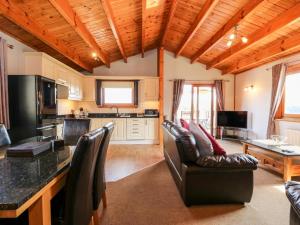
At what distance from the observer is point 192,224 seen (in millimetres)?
2092

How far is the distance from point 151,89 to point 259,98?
328cm

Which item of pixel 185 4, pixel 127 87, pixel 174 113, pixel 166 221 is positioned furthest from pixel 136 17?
pixel 166 221

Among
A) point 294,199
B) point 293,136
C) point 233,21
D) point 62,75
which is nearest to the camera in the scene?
point 294,199

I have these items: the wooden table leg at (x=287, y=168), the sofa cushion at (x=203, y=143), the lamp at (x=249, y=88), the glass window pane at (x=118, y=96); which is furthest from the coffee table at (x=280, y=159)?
the glass window pane at (x=118, y=96)

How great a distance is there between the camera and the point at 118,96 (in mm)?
6848

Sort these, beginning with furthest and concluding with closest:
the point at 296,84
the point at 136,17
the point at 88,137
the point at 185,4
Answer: the point at 296,84
the point at 136,17
the point at 185,4
the point at 88,137

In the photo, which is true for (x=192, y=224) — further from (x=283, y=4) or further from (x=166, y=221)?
(x=283, y=4)

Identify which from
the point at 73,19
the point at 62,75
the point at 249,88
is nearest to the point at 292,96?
the point at 249,88

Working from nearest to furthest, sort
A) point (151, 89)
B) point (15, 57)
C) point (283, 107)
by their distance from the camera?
point (15, 57) → point (283, 107) → point (151, 89)

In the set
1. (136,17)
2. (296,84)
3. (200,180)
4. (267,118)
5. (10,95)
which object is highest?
(136,17)

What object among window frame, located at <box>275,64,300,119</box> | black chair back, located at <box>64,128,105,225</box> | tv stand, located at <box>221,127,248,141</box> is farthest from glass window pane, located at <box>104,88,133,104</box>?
black chair back, located at <box>64,128,105,225</box>

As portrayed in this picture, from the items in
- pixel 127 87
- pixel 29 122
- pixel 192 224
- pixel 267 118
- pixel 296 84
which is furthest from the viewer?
pixel 127 87

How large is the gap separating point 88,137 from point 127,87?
571 centimetres

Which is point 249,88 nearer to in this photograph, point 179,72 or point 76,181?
point 179,72
